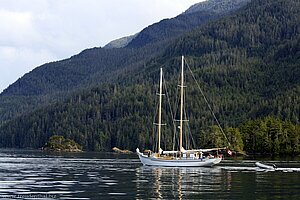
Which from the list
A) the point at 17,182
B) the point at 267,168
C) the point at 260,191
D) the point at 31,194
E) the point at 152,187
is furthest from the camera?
the point at 267,168

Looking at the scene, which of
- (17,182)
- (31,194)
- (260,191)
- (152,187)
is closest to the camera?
(31,194)

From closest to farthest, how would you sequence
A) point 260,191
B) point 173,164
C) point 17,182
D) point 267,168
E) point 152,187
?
point 260,191
point 152,187
point 17,182
point 267,168
point 173,164

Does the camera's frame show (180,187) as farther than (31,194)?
Yes

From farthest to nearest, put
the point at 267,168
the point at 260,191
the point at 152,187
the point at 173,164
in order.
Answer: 1. the point at 173,164
2. the point at 267,168
3. the point at 152,187
4. the point at 260,191

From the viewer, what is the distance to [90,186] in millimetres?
74500

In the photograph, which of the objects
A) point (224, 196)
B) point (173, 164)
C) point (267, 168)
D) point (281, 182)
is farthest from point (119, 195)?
point (173, 164)

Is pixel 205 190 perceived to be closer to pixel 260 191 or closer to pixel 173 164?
pixel 260 191

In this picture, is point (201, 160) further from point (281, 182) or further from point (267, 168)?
point (281, 182)

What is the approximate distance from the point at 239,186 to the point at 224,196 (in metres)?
12.6

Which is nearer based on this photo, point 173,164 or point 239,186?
point 239,186

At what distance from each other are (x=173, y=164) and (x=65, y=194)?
2586 inches

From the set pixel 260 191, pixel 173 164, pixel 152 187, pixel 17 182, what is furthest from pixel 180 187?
pixel 173 164

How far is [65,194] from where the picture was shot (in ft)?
210

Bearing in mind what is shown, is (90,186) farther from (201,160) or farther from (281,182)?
(201,160)
